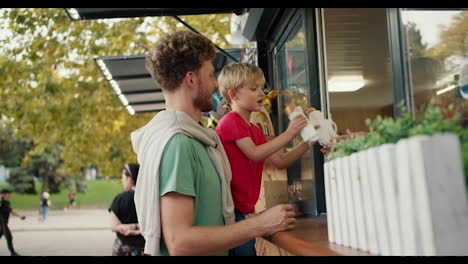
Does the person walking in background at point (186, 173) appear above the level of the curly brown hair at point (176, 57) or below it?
below

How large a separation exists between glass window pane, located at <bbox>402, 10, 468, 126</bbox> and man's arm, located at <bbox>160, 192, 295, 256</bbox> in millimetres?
663

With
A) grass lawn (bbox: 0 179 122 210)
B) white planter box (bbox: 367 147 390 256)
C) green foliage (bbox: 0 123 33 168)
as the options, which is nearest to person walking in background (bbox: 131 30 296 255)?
white planter box (bbox: 367 147 390 256)

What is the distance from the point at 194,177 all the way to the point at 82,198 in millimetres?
25241

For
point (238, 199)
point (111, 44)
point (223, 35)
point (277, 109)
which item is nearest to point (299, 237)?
point (238, 199)

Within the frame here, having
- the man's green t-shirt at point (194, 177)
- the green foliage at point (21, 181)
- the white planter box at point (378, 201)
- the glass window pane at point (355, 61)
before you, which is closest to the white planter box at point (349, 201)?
the white planter box at point (378, 201)

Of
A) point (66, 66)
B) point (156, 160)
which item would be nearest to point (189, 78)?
point (156, 160)

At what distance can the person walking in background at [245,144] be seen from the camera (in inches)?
93.8

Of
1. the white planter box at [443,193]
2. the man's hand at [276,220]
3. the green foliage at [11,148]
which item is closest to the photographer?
the white planter box at [443,193]

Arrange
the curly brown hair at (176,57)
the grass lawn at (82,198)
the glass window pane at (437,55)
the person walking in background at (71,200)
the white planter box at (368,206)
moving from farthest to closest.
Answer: the person walking in background at (71,200), the grass lawn at (82,198), the curly brown hair at (176,57), the glass window pane at (437,55), the white planter box at (368,206)

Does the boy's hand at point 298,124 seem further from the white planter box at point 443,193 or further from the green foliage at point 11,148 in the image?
the green foliage at point 11,148

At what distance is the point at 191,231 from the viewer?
5.77ft

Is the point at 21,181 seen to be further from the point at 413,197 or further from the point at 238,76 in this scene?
the point at 413,197

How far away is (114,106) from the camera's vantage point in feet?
34.8

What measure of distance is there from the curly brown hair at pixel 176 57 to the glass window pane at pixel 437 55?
735 millimetres
